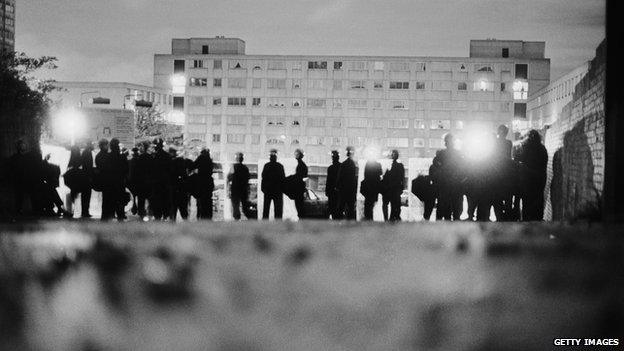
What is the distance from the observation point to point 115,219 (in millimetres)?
16188

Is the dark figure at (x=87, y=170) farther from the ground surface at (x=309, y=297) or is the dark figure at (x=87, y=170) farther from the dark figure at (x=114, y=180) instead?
the ground surface at (x=309, y=297)

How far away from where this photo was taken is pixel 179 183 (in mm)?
16078

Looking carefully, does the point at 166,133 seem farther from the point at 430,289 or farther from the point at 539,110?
the point at 430,289

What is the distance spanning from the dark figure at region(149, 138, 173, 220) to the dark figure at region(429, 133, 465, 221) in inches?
177

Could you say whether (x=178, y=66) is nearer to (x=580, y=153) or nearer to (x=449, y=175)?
(x=449, y=175)

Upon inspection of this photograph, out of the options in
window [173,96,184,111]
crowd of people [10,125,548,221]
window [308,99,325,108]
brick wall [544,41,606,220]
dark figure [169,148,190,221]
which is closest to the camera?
brick wall [544,41,606,220]

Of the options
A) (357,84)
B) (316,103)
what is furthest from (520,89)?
(316,103)

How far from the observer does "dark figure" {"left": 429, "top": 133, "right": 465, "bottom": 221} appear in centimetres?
1426

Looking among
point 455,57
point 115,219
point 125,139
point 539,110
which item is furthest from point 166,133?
point 115,219

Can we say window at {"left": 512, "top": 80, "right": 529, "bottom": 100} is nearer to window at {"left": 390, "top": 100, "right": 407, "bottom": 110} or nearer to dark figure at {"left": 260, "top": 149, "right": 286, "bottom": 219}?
window at {"left": 390, "top": 100, "right": 407, "bottom": 110}

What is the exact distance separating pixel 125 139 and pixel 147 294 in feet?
63.2

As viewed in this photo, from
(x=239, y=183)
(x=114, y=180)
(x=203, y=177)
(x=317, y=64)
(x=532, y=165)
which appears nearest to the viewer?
(x=532, y=165)

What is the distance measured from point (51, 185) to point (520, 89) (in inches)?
6229

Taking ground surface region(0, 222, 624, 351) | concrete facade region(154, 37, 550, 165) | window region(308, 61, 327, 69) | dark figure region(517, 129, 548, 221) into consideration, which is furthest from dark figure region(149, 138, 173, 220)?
window region(308, 61, 327, 69)
